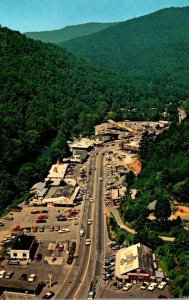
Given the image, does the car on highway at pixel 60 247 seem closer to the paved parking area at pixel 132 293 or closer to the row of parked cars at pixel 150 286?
the paved parking area at pixel 132 293

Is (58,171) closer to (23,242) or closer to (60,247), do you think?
(60,247)

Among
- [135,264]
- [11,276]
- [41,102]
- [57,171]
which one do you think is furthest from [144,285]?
[41,102]

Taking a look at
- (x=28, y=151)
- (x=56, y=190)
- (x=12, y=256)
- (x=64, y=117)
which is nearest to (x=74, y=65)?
(x=64, y=117)

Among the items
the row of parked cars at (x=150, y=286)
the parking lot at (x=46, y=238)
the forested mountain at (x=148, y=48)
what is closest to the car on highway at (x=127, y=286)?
the row of parked cars at (x=150, y=286)

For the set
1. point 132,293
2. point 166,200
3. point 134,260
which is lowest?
point 132,293

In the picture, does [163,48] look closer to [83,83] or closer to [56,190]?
[83,83]

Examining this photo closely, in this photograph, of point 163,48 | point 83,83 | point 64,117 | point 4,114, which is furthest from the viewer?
point 163,48
